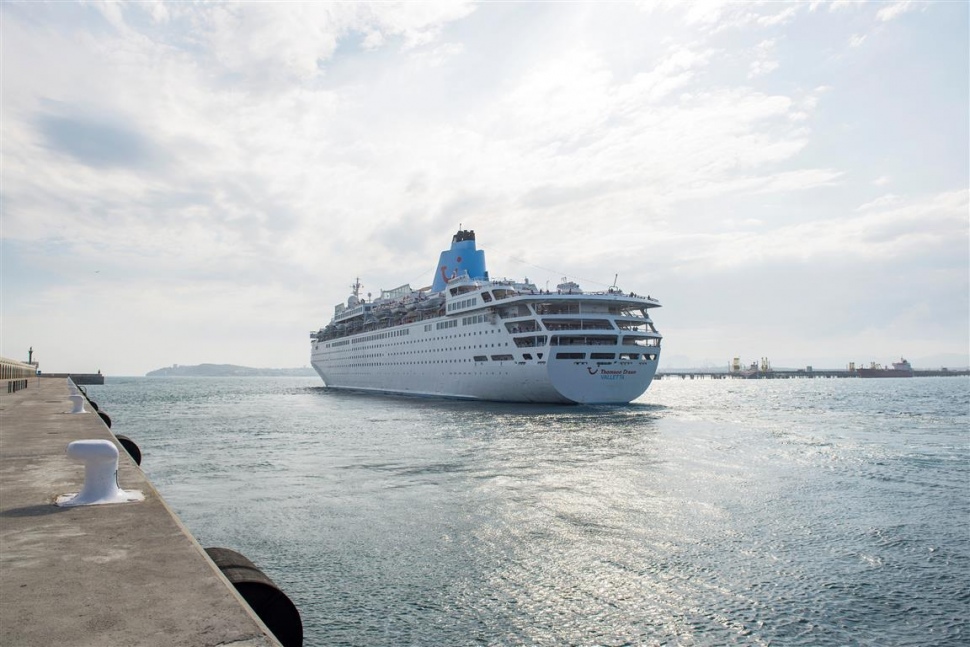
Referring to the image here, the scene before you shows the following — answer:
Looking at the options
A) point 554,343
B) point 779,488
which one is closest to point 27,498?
point 779,488

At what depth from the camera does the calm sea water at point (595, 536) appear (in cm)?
789

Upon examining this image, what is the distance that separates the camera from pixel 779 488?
16.8 m

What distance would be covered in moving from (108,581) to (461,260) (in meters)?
65.0

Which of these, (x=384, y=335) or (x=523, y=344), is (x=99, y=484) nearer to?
(x=523, y=344)

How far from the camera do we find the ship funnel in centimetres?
6806

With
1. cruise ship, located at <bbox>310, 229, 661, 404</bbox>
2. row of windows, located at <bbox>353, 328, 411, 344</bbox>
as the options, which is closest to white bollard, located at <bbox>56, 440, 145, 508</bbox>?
cruise ship, located at <bbox>310, 229, 661, 404</bbox>

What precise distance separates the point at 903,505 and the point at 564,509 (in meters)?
8.67

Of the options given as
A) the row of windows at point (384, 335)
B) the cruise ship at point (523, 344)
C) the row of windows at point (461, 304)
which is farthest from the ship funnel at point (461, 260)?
the row of windows at point (461, 304)

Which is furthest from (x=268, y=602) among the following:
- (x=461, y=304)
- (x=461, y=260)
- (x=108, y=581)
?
(x=461, y=260)

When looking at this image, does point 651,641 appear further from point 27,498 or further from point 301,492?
point 301,492

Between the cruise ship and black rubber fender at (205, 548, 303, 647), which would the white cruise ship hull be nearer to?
the cruise ship

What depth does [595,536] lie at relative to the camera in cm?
1157

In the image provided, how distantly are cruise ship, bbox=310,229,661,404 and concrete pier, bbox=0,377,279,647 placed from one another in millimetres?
37225

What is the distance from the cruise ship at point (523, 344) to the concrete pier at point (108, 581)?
37225 millimetres
